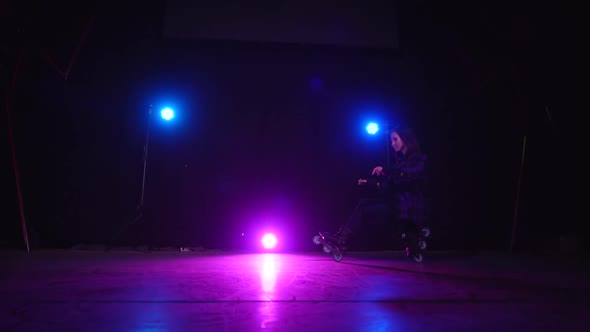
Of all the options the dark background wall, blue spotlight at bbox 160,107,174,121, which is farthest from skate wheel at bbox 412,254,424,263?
blue spotlight at bbox 160,107,174,121

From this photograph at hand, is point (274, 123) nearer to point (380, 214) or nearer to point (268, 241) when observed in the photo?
point (268, 241)

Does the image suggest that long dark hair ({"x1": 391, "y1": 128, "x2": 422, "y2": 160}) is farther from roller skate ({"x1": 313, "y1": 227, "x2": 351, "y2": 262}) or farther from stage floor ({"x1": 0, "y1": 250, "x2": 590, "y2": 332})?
stage floor ({"x1": 0, "y1": 250, "x2": 590, "y2": 332})

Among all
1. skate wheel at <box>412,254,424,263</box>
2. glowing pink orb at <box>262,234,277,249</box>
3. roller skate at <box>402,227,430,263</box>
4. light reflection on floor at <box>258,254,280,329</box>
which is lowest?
glowing pink orb at <box>262,234,277,249</box>

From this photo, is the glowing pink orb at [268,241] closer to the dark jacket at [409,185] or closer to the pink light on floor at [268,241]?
the pink light on floor at [268,241]

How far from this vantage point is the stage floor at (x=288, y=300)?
4.19 feet

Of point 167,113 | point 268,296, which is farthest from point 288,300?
point 167,113

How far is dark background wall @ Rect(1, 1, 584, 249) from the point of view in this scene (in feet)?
14.9

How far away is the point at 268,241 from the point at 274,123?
5.15 ft

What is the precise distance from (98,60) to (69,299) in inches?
156

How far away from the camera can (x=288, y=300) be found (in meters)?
1.64

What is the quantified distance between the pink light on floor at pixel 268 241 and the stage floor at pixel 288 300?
7.01 feet

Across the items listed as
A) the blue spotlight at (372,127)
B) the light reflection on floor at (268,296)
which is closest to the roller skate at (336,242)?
the light reflection on floor at (268,296)

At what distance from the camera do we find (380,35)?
4941mm

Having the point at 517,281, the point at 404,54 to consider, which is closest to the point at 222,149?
the point at 404,54
